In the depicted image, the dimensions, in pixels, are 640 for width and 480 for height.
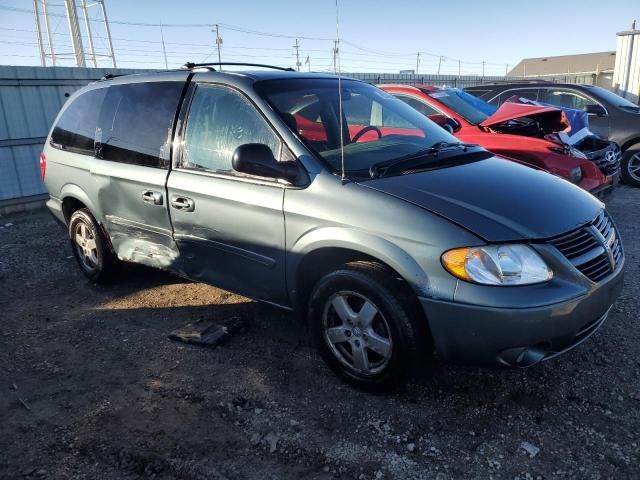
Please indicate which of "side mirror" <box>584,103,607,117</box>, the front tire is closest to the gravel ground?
the front tire

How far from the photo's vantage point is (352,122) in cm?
359

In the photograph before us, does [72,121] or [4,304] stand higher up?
[72,121]

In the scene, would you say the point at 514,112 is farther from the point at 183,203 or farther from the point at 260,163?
the point at 183,203

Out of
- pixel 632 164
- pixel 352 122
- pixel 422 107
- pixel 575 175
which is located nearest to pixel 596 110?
pixel 632 164

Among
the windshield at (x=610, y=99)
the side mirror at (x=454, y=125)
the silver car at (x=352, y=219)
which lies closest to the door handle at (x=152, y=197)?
the silver car at (x=352, y=219)

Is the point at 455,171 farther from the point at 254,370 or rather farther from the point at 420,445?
the point at 254,370

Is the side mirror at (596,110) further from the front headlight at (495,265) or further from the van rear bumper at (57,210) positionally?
the van rear bumper at (57,210)

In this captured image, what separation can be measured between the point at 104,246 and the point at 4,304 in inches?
40.9

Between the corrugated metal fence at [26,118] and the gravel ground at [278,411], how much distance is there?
474cm

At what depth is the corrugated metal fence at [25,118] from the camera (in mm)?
7527

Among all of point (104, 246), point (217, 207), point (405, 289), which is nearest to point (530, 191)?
point (405, 289)

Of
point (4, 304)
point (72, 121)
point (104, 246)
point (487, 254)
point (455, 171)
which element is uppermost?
point (72, 121)

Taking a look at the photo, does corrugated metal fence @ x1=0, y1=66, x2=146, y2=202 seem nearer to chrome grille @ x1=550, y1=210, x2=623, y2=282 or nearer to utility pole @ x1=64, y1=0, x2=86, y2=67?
chrome grille @ x1=550, y1=210, x2=623, y2=282

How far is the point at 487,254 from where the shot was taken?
7.70ft
